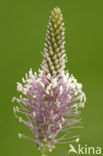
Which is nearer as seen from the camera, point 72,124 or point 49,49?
point 49,49

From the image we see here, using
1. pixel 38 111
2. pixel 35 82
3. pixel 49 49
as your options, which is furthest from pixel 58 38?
pixel 38 111

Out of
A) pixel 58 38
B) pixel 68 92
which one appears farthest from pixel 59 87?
pixel 58 38

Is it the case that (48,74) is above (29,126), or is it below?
above

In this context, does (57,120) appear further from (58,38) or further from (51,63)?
(58,38)

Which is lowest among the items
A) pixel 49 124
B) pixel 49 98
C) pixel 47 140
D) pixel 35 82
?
pixel 47 140
